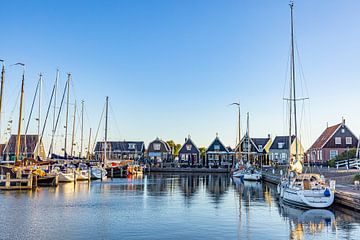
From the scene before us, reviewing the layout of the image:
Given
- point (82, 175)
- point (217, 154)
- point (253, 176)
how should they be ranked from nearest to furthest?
point (82, 175), point (253, 176), point (217, 154)

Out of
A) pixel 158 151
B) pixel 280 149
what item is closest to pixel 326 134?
pixel 280 149

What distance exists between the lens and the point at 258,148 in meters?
92.9

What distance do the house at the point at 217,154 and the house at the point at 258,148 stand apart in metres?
4.15

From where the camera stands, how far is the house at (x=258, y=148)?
9024 cm

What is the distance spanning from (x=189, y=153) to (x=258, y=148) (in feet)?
56.6

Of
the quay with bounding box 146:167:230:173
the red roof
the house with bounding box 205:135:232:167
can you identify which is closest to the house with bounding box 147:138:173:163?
the quay with bounding box 146:167:230:173

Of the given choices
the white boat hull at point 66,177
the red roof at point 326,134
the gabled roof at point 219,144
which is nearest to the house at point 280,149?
the gabled roof at point 219,144

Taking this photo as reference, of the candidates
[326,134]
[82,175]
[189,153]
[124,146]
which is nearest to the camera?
[82,175]

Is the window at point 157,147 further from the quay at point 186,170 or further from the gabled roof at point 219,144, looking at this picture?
the gabled roof at point 219,144

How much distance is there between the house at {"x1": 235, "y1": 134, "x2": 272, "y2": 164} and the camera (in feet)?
296

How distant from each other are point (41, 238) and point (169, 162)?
81.3m

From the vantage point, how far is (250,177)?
59.9 meters

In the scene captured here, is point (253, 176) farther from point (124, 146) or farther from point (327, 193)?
point (124, 146)

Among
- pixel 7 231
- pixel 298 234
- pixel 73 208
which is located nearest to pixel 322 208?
pixel 298 234
